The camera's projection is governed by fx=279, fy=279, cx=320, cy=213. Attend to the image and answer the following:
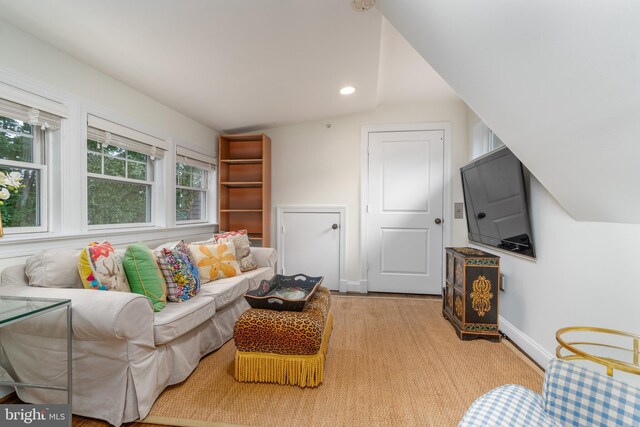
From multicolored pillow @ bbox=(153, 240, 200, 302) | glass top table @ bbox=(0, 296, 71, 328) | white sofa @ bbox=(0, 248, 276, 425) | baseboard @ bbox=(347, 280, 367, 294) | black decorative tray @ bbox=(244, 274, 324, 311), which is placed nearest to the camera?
glass top table @ bbox=(0, 296, 71, 328)

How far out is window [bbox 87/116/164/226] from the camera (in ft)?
6.95

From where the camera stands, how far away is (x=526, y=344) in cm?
207

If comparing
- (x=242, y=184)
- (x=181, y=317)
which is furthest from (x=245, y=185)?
(x=181, y=317)

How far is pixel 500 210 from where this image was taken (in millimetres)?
2299

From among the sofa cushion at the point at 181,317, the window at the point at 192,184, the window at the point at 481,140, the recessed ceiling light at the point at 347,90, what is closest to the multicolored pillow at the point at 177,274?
the sofa cushion at the point at 181,317

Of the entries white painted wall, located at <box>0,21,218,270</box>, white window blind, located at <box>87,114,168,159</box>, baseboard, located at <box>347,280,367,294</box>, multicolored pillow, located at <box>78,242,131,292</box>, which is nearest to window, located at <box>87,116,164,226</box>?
white window blind, located at <box>87,114,168,159</box>

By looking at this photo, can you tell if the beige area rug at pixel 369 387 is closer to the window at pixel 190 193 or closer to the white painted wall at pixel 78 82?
the window at pixel 190 193

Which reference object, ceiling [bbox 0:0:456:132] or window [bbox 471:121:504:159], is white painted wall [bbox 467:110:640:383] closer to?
window [bbox 471:121:504:159]

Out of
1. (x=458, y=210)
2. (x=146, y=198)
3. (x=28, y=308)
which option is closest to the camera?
(x=28, y=308)

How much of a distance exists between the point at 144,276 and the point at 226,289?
1.96 feet

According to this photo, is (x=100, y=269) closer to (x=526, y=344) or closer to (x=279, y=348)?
(x=279, y=348)

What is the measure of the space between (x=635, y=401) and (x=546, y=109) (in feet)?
3.36

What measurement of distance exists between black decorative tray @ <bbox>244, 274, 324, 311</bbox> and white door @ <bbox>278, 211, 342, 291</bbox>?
1487mm

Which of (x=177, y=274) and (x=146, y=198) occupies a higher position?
(x=146, y=198)
